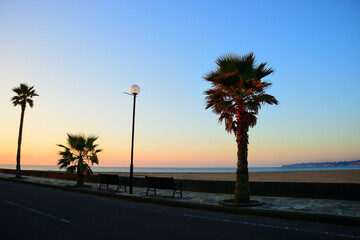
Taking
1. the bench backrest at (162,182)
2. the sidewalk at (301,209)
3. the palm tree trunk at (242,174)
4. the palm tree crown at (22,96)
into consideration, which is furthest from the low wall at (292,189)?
the palm tree crown at (22,96)

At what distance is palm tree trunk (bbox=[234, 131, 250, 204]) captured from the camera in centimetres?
1106

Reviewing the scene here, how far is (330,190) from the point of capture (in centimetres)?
1169

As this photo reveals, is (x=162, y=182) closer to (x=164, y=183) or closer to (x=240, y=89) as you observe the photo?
(x=164, y=183)

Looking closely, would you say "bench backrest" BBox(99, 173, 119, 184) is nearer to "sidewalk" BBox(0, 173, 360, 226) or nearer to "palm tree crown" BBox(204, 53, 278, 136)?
"sidewalk" BBox(0, 173, 360, 226)

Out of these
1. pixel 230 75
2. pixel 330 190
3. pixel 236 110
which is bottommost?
pixel 330 190

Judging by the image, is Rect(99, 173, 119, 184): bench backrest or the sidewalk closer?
the sidewalk

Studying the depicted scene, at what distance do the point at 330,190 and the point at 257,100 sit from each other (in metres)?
5.04

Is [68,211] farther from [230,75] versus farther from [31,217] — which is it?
[230,75]

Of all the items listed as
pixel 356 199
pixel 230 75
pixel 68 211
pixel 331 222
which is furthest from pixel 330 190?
pixel 68 211

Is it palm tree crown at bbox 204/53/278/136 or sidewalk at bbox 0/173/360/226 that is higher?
palm tree crown at bbox 204/53/278/136

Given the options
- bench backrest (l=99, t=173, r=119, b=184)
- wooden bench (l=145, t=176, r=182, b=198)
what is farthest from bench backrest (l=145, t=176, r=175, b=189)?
bench backrest (l=99, t=173, r=119, b=184)

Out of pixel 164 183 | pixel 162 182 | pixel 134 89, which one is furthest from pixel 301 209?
pixel 134 89

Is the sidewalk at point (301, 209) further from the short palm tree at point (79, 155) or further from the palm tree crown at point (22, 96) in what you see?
the palm tree crown at point (22, 96)

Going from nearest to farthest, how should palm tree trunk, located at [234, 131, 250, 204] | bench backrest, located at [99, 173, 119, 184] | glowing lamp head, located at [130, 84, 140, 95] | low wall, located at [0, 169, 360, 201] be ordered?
palm tree trunk, located at [234, 131, 250, 204] < low wall, located at [0, 169, 360, 201] < glowing lamp head, located at [130, 84, 140, 95] < bench backrest, located at [99, 173, 119, 184]
